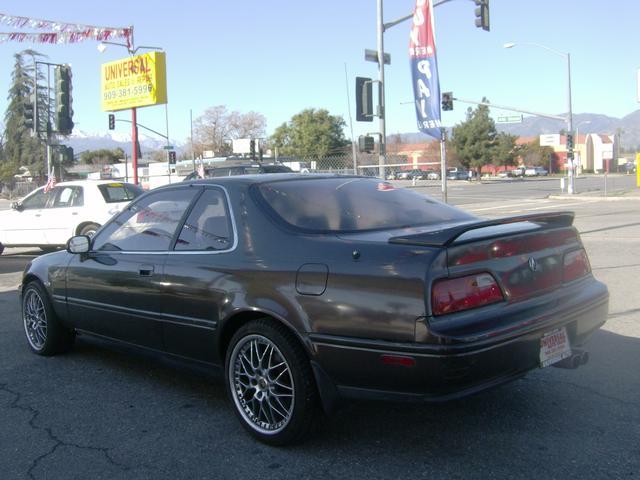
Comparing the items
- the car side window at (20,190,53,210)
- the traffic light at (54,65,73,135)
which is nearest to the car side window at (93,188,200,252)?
the car side window at (20,190,53,210)

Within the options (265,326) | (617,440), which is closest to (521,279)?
(617,440)

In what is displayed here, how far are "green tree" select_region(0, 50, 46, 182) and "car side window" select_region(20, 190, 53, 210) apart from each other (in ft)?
235

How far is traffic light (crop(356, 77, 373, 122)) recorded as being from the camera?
53.4ft

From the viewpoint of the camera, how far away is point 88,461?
3.50 metres

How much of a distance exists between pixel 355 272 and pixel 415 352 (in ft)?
1.67

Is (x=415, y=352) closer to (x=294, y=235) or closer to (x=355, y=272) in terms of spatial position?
(x=355, y=272)

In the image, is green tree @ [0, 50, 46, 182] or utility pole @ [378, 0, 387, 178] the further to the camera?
green tree @ [0, 50, 46, 182]

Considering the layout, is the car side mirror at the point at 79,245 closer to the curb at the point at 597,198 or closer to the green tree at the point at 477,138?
the curb at the point at 597,198

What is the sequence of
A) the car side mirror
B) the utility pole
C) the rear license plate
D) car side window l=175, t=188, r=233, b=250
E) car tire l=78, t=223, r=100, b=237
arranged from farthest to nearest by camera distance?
1. the utility pole
2. car tire l=78, t=223, r=100, b=237
3. the car side mirror
4. car side window l=175, t=188, r=233, b=250
5. the rear license plate

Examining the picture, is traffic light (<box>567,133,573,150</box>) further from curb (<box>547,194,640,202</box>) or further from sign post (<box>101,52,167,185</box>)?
sign post (<box>101,52,167,185</box>)

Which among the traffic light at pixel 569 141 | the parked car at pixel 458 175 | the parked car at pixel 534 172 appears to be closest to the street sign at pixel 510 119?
the traffic light at pixel 569 141

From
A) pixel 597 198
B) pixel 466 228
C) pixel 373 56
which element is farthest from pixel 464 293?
pixel 597 198

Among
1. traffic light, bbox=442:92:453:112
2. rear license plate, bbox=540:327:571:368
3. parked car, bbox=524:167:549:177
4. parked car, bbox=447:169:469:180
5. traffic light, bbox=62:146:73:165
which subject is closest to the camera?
rear license plate, bbox=540:327:571:368

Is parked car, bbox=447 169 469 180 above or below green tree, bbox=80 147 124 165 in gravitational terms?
below
